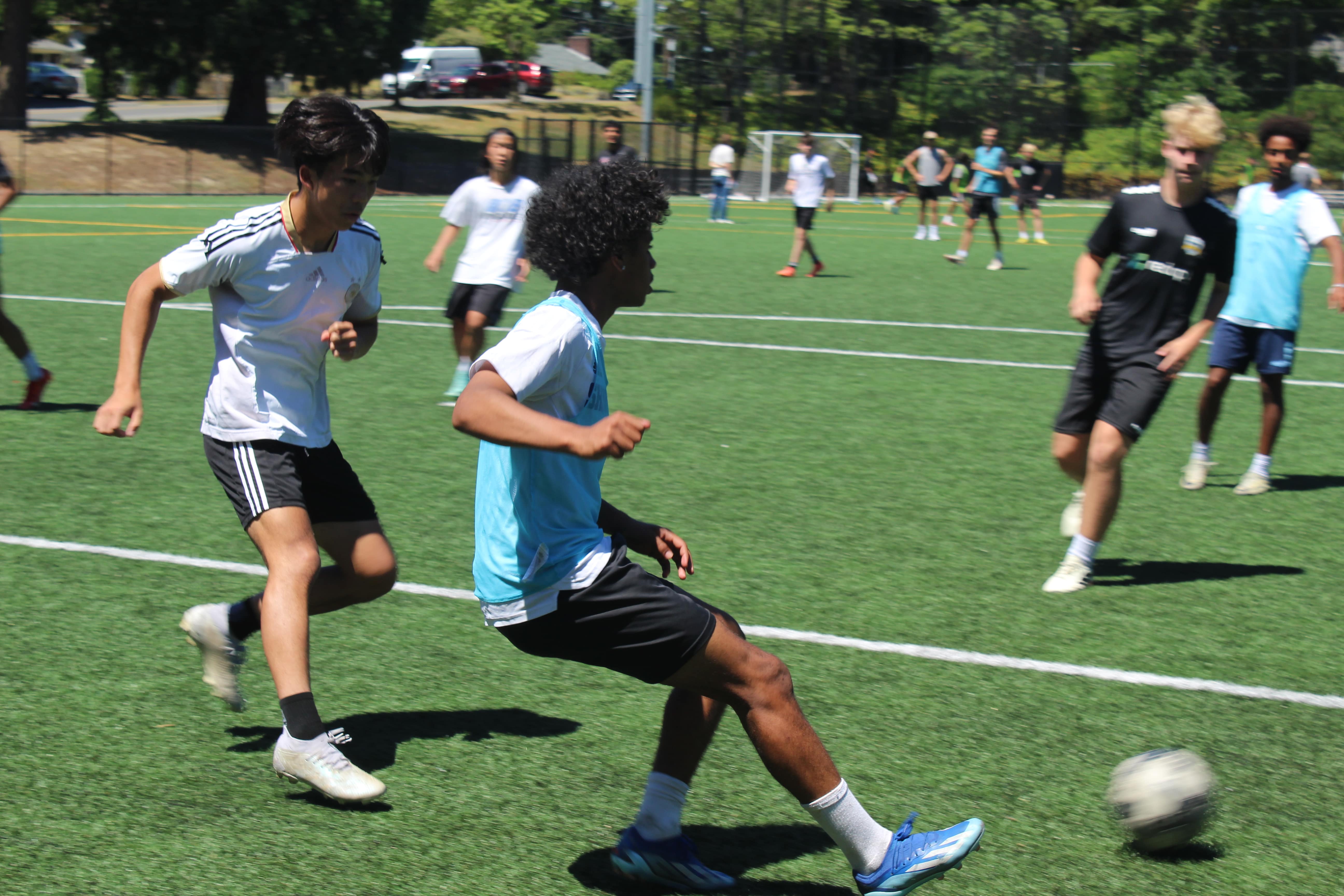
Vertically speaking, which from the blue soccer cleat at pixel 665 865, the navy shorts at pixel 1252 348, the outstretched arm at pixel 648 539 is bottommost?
the blue soccer cleat at pixel 665 865

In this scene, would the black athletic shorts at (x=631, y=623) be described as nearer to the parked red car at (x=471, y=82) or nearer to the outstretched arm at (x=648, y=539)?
the outstretched arm at (x=648, y=539)

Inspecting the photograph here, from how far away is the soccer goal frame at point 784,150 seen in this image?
4356cm

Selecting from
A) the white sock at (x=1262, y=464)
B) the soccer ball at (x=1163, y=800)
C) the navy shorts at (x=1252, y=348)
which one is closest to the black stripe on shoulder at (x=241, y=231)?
the soccer ball at (x=1163, y=800)

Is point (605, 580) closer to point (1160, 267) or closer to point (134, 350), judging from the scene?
point (134, 350)

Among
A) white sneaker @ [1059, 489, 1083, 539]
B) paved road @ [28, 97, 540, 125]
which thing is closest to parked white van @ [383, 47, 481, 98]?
paved road @ [28, 97, 540, 125]

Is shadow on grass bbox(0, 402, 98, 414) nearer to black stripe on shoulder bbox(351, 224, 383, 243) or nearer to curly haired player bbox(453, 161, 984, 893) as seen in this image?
black stripe on shoulder bbox(351, 224, 383, 243)

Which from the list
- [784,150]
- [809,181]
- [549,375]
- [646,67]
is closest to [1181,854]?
[549,375]

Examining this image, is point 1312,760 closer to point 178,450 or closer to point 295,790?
point 295,790

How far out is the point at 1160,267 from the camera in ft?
20.1

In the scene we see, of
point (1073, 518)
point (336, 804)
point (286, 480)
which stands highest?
point (286, 480)

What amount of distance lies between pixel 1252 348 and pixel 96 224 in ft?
76.3

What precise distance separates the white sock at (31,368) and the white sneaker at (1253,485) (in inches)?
312

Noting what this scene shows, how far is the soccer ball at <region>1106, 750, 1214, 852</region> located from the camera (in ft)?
12.0

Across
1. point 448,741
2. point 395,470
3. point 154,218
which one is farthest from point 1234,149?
point 448,741
